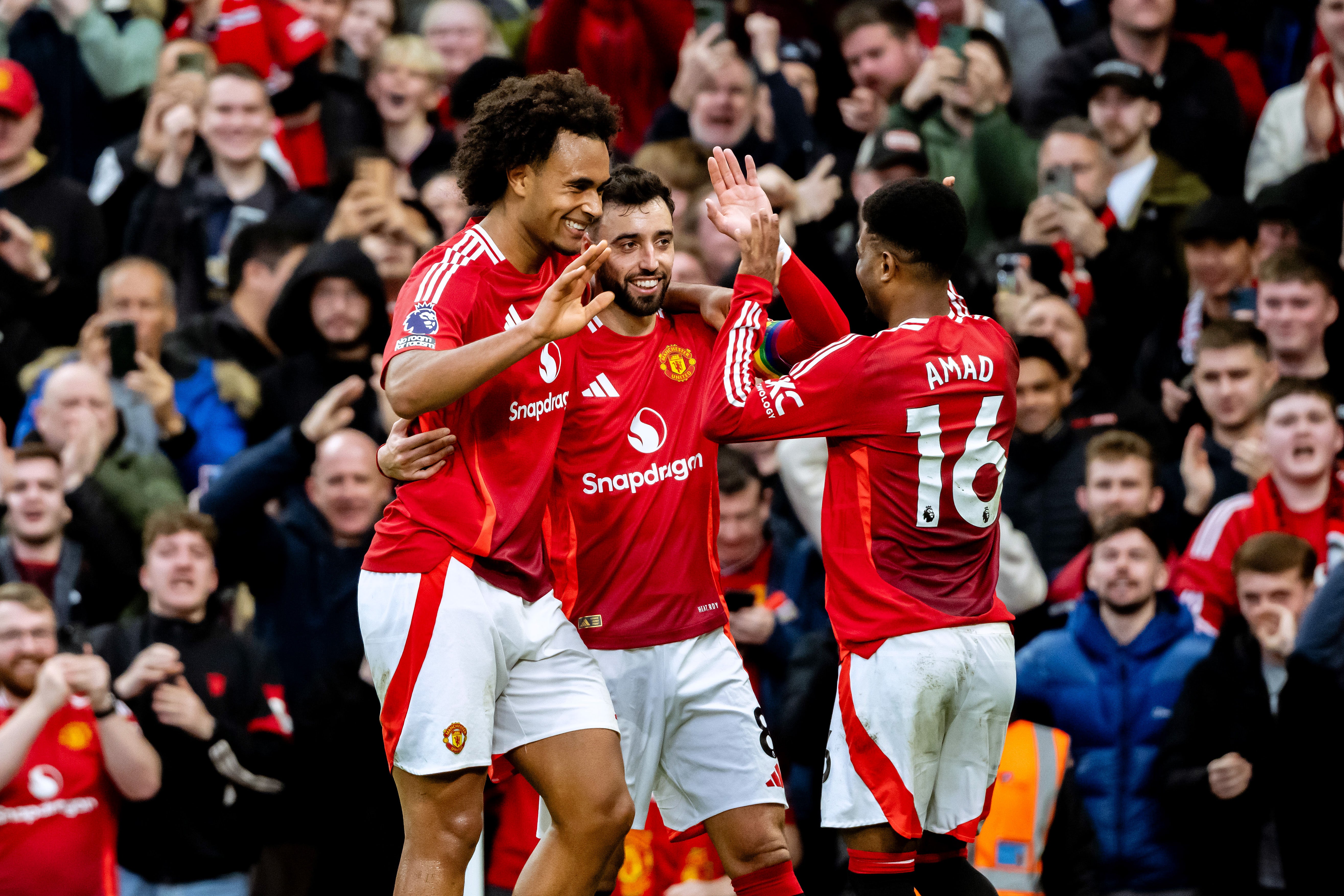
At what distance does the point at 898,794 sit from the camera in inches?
196

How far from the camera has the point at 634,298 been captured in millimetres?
5641

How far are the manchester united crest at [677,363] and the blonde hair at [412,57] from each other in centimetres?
544

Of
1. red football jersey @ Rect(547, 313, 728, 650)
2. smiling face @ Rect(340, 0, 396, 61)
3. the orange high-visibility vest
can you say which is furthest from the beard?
smiling face @ Rect(340, 0, 396, 61)

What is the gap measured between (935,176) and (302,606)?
161 inches

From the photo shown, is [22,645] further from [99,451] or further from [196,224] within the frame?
[196,224]

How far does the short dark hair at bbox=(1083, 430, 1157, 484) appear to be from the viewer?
7.66 m

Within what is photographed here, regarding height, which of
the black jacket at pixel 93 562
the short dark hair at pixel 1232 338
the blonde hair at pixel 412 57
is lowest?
the black jacket at pixel 93 562

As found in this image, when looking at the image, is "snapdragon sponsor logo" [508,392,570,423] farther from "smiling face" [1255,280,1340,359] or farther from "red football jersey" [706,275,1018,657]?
"smiling face" [1255,280,1340,359]

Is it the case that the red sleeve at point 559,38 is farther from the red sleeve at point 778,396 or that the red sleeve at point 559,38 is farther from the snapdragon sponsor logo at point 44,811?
the red sleeve at point 778,396

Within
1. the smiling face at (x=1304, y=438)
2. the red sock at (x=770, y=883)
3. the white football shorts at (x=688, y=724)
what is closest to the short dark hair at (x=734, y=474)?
the white football shorts at (x=688, y=724)

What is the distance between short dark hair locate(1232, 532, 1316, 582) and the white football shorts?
2.78 m

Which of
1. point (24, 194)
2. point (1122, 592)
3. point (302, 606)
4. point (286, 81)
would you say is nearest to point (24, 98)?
point (24, 194)

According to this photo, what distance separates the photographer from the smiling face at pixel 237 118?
9977 mm

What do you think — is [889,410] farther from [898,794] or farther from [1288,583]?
[1288,583]
